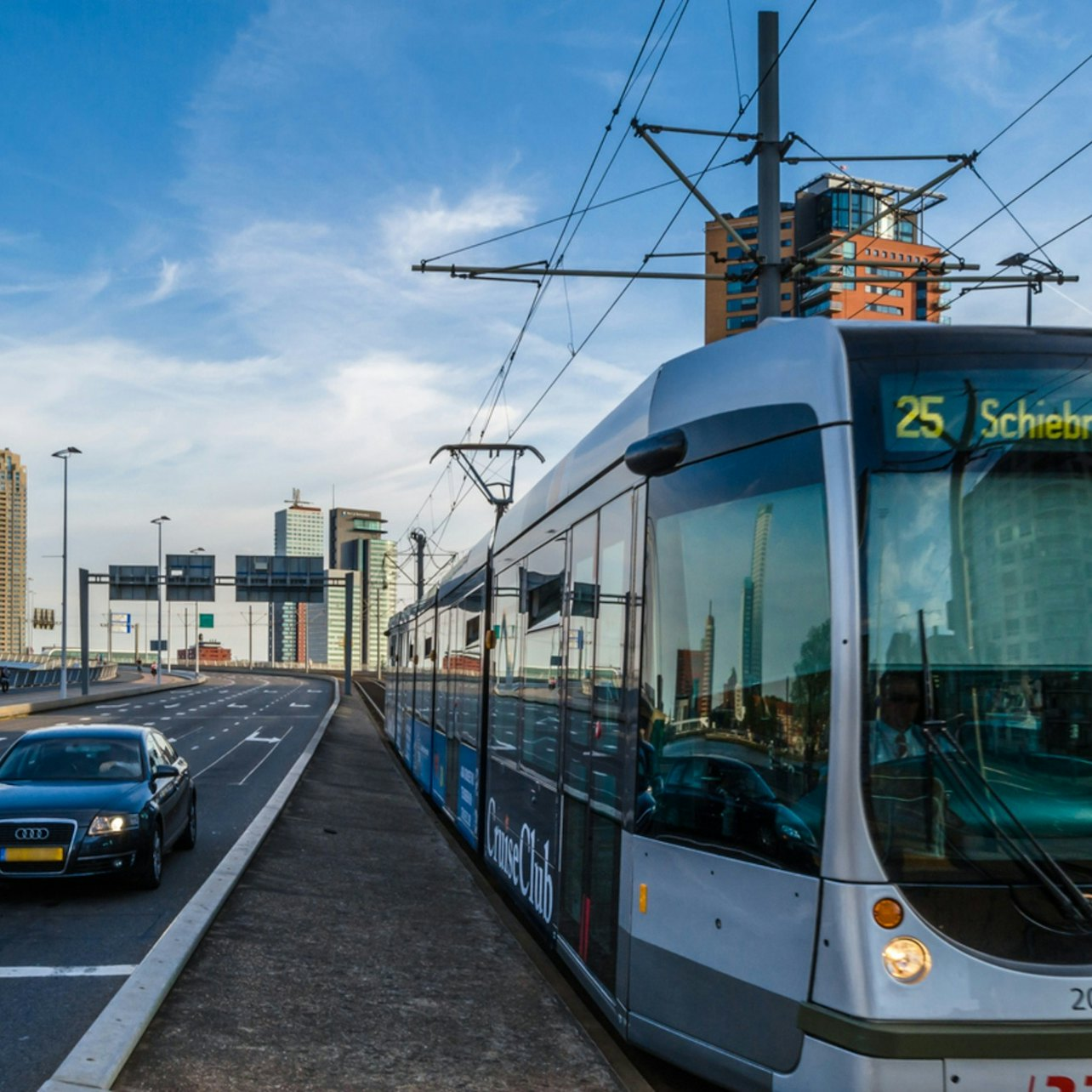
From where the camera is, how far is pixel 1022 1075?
4.47 m

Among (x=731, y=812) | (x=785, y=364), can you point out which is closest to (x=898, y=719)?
(x=731, y=812)

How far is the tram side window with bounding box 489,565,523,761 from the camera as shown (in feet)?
32.7

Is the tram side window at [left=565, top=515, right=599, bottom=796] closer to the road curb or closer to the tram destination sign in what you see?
the road curb

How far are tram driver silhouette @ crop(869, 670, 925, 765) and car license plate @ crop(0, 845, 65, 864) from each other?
8.18m

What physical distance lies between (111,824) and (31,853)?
2.17 ft

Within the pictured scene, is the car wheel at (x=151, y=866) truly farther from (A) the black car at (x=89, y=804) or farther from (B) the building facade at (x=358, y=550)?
(B) the building facade at (x=358, y=550)

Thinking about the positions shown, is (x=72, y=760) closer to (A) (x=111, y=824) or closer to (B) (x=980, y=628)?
(A) (x=111, y=824)

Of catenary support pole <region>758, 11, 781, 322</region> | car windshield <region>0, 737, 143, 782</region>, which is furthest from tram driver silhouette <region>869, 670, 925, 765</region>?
car windshield <region>0, 737, 143, 782</region>

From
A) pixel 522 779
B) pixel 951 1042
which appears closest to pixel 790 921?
pixel 951 1042

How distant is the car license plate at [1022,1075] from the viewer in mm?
4453

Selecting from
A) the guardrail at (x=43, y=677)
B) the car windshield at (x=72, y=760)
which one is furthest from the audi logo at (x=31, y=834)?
the guardrail at (x=43, y=677)

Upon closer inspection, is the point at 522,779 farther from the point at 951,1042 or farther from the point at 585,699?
the point at 951,1042

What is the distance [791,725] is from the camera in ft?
16.2

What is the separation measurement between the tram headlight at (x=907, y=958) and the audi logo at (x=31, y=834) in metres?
8.24
